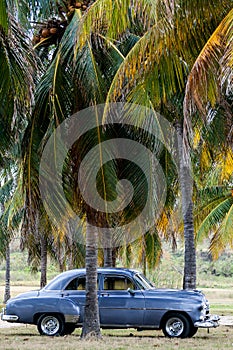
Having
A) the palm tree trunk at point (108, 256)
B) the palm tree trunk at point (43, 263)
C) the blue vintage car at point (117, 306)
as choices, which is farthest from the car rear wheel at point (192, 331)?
the palm tree trunk at point (43, 263)

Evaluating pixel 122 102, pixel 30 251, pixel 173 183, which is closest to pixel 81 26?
pixel 122 102

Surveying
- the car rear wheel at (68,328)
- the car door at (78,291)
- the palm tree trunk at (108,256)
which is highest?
the palm tree trunk at (108,256)

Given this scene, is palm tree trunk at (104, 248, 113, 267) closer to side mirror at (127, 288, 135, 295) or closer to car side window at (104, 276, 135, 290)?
car side window at (104, 276, 135, 290)

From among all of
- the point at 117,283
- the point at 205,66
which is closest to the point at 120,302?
the point at 117,283

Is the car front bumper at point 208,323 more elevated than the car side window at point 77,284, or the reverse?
the car side window at point 77,284

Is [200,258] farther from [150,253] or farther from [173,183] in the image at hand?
[173,183]

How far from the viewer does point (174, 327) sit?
49.0 feet

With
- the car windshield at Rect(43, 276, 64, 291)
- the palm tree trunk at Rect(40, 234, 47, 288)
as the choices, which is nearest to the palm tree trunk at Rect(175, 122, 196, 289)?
the car windshield at Rect(43, 276, 64, 291)

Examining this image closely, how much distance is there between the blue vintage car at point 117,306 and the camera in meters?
14.9

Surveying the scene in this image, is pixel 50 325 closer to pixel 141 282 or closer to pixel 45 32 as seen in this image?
pixel 141 282

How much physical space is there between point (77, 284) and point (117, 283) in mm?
903

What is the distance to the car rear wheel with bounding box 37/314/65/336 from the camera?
1538 cm

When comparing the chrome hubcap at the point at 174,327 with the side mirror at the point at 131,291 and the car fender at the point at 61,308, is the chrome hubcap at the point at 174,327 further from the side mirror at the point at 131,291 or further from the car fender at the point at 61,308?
the car fender at the point at 61,308

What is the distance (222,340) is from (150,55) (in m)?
6.72
